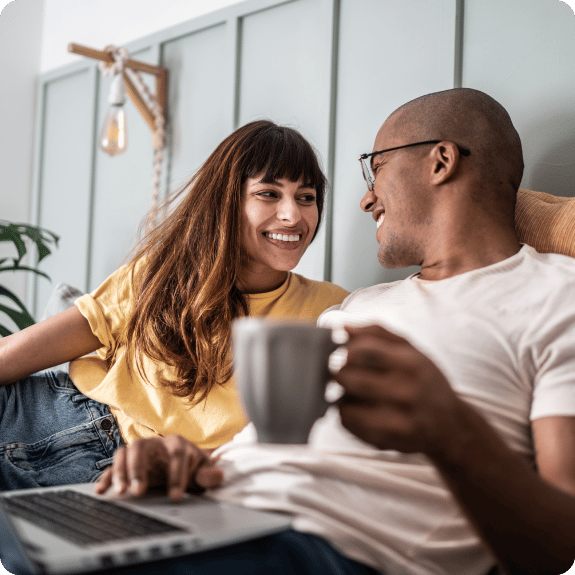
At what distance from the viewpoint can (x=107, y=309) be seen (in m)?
1.44

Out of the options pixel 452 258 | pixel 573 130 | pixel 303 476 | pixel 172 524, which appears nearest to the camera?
pixel 172 524

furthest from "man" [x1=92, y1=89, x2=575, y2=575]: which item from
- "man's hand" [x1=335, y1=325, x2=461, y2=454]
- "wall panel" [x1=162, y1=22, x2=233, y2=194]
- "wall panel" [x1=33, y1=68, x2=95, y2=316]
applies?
"wall panel" [x1=33, y1=68, x2=95, y2=316]

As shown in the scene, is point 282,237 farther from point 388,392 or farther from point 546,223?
point 388,392

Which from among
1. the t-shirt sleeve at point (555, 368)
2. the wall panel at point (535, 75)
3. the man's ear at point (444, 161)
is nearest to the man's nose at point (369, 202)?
the man's ear at point (444, 161)

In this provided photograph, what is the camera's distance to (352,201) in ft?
5.56

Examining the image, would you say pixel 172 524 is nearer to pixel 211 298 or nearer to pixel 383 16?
pixel 211 298

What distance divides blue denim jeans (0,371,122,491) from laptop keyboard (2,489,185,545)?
0.48 meters

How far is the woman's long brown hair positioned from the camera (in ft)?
4.42

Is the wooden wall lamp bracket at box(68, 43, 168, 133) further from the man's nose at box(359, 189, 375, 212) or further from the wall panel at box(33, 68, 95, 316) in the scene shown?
the man's nose at box(359, 189, 375, 212)

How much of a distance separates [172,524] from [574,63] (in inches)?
47.9

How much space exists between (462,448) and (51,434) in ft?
3.50

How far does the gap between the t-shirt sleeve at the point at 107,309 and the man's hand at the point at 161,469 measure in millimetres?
622

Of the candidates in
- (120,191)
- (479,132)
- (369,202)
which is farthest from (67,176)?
(479,132)

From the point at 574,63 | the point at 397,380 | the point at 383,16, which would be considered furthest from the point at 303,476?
the point at 383,16
